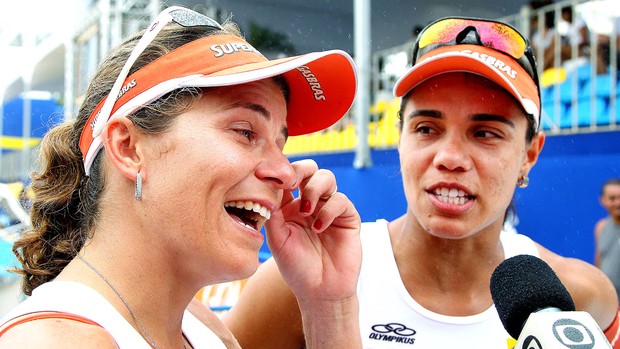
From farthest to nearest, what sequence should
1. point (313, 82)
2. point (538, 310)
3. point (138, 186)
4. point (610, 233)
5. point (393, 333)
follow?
point (610, 233), point (393, 333), point (313, 82), point (138, 186), point (538, 310)

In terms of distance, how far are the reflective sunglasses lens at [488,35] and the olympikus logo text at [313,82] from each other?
70 cm

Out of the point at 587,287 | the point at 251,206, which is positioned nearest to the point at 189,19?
the point at 251,206

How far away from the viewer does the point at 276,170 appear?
1.65 metres

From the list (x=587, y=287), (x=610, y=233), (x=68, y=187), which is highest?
(x=68, y=187)

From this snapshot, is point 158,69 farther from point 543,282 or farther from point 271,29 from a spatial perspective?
point 271,29

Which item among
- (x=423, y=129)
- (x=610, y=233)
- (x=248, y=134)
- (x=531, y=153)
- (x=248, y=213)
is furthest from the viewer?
(x=610, y=233)

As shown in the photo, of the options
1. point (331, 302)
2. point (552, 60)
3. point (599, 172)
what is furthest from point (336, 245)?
point (552, 60)

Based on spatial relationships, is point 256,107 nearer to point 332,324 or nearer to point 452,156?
point 332,324

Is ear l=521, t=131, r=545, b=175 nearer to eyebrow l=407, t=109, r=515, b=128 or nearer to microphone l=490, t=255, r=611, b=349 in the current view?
eyebrow l=407, t=109, r=515, b=128

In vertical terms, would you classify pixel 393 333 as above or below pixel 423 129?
below

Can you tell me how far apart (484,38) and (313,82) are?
839 millimetres

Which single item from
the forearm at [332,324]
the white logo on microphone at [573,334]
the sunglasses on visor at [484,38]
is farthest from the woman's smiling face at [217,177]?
the sunglasses on visor at [484,38]

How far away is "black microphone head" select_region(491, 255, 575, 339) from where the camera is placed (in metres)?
1.35

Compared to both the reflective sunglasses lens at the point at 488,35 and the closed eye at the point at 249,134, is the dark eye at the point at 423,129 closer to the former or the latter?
the reflective sunglasses lens at the point at 488,35
